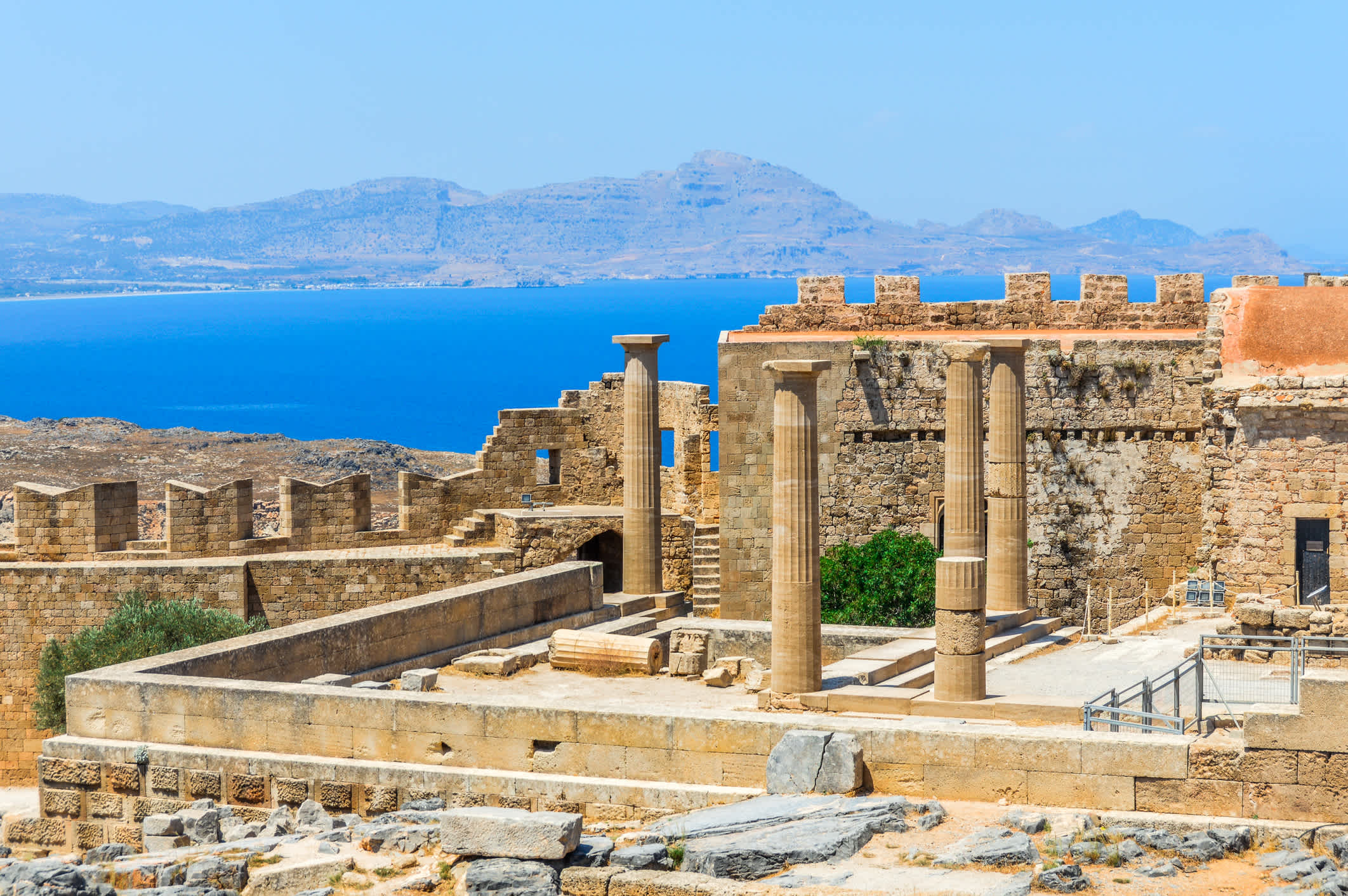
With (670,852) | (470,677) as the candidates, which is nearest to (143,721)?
(470,677)

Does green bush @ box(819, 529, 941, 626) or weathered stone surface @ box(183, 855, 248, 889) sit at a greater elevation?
green bush @ box(819, 529, 941, 626)

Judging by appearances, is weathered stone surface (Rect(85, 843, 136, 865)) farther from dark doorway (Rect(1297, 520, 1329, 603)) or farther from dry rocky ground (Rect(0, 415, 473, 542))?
dry rocky ground (Rect(0, 415, 473, 542))

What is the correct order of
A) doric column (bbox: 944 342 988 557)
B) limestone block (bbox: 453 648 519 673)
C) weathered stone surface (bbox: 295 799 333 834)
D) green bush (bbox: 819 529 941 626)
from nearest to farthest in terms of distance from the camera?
weathered stone surface (bbox: 295 799 333 834), limestone block (bbox: 453 648 519 673), doric column (bbox: 944 342 988 557), green bush (bbox: 819 529 941 626)

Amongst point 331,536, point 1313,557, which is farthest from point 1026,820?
point 331,536

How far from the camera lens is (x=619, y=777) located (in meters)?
15.2

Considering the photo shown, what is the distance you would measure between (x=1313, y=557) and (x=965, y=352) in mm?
5075

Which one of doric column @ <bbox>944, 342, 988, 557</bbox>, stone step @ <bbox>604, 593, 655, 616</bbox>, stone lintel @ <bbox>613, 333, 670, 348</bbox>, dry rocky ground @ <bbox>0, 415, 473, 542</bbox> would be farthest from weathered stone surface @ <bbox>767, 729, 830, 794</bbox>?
dry rocky ground @ <bbox>0, 415, 473, 542</bbox>

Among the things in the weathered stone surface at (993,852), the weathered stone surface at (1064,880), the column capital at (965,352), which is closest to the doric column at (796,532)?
the column capital at (965,352)

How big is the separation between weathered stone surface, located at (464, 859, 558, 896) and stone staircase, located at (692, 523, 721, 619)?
14899mm

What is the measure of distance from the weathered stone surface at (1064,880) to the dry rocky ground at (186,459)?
1252 inches

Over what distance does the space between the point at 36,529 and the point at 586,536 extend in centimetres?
841

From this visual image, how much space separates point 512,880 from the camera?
12.6m

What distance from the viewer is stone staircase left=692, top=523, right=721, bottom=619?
2823 cm

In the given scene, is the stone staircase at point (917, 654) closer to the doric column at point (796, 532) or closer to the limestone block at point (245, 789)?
the doric column at point (796, 532)
